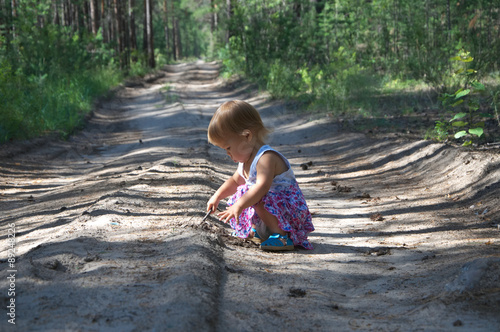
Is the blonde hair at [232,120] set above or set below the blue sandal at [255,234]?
above

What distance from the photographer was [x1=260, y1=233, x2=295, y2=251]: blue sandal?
11.5ft

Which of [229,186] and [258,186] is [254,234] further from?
[258,186]

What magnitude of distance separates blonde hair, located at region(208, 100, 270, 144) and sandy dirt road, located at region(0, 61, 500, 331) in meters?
0.75

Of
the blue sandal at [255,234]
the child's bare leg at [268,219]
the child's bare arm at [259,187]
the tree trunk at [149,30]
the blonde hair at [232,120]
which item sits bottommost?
the blue sandal at [255,234]

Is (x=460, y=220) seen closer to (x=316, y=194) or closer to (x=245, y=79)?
(x=316, y=194)

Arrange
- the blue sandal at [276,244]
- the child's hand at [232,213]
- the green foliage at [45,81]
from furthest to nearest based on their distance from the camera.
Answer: the green foliage at [45,81], the blue sandal at [276,244], the child's hand at [232,213]

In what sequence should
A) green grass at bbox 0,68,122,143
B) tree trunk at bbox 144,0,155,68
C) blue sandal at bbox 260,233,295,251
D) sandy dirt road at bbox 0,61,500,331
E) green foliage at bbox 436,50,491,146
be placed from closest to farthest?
1. sandy dirt road at bbox 0,61,500,331
2. blue sandal at bbox 260,233,295,251
3. green foliage at bbox 436,50,491,146
4. green grass at bbox 0,68,122,143
5. tree trunk at bbox 144,0,155,68

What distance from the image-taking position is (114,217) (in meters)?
3.88

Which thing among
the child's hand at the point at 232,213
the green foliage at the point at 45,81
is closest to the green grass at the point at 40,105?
the green foliage at the point at 45,81

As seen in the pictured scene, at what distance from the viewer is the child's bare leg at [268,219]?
3521 mm

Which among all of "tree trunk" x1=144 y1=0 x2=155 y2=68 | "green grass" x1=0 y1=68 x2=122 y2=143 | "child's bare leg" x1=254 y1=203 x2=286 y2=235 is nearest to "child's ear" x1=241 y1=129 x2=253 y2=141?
"child's bare leg" x1=254 y1=203 x2=286 y2=235

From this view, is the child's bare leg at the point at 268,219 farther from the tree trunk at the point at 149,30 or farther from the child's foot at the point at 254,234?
the tree trunk at the point at 149,30

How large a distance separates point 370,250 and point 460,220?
1250mm

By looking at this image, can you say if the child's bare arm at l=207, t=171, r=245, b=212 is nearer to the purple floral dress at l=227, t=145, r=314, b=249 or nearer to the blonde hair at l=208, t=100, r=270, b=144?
the purple floral dress at l=227, t=145, r=314, b=249
